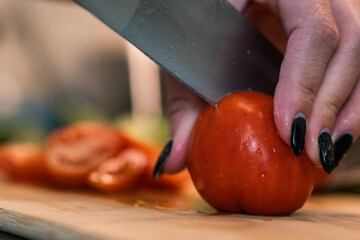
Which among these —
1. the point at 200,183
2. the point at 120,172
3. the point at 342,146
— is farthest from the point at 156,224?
the point at 120,172

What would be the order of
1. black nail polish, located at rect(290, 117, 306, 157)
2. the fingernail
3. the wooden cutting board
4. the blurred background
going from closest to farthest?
the wooden cutting board < black nail polish, located at rect(290, 117, 306, 157) < the fingernail < the blurred background

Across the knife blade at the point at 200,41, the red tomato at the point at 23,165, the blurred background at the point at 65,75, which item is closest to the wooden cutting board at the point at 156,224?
the knife blade at the point at 200,41

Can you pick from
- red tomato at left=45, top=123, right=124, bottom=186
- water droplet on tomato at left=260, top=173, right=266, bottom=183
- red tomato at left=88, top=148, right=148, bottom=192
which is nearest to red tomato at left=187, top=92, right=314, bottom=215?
water droplet on tomato at left=260, top=173, right=266, bottom=183

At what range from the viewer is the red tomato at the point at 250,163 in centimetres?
80

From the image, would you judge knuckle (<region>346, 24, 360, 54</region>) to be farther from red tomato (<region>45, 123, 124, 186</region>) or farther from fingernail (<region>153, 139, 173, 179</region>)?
red tomato (<region>45, 123, 124, 186</region>)

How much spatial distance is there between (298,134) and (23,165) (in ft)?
3.24

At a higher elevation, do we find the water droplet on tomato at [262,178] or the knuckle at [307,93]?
the knuckle at [307,93]

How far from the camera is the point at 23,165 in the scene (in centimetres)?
145

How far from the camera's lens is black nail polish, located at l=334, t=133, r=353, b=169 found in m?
0.86

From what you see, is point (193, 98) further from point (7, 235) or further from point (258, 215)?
point (7, 235)

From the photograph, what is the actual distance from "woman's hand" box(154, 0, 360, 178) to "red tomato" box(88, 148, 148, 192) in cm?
37

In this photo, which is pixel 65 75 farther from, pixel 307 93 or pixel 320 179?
pixel 307 93

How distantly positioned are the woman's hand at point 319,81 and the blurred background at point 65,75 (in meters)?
1.26

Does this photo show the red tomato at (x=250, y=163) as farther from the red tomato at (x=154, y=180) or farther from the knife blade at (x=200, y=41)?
the red tomato at (x=154, y=180)
